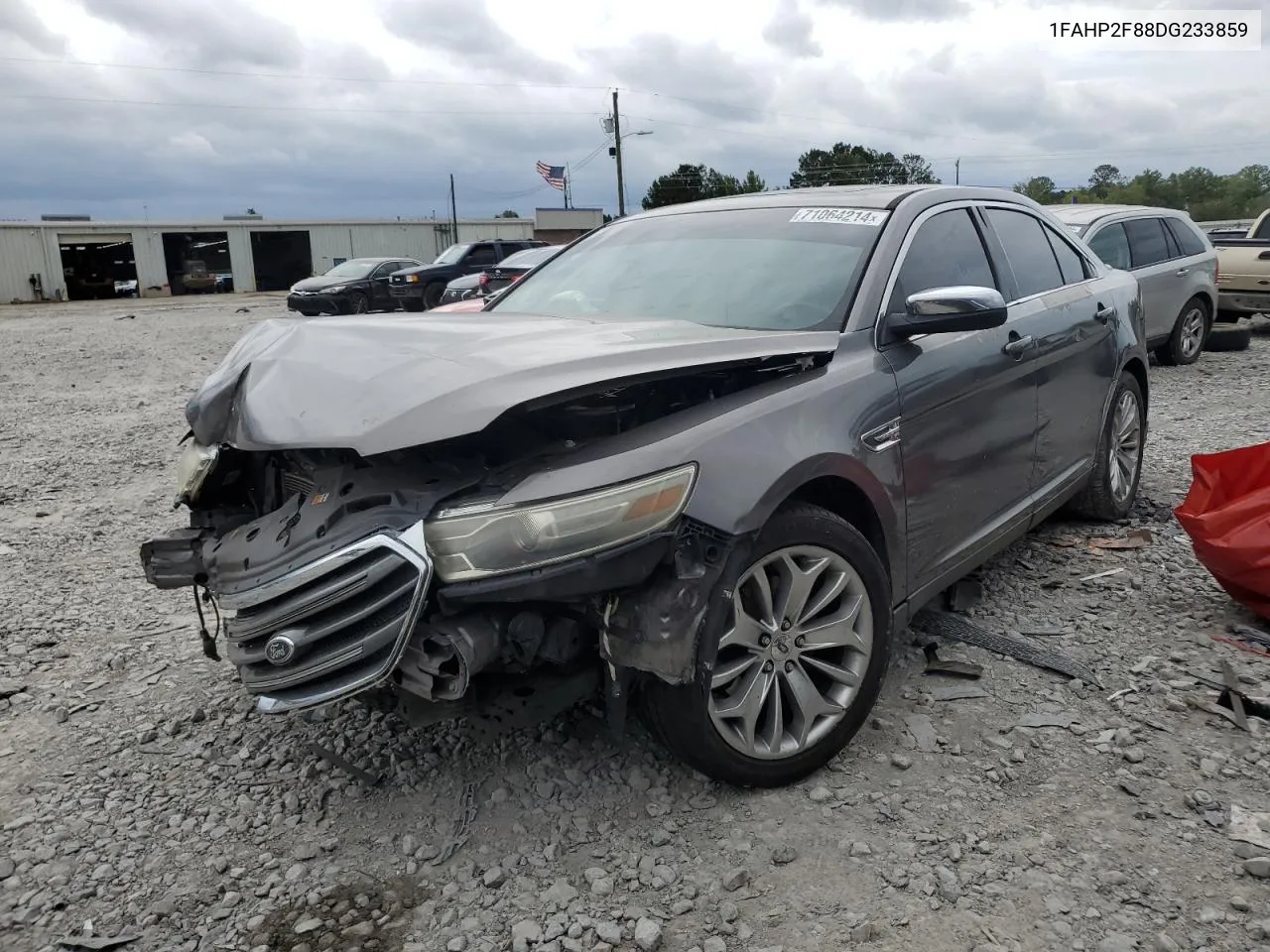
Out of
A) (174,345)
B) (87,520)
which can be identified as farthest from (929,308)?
(174,345)

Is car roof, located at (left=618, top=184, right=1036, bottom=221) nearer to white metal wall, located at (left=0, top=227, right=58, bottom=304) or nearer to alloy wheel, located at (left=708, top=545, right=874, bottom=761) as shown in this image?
alloy wheel, located at (left=708, top=545, right=874, bottom=761)

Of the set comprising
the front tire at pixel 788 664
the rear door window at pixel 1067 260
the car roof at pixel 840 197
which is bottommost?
the front tire at pixel 788 664

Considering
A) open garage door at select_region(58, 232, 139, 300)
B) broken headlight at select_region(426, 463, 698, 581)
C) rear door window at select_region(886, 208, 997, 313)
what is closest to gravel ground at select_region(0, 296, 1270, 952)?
broken headlight at select_region(426, 463, 698, 581)

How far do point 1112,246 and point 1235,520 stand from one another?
252 inches

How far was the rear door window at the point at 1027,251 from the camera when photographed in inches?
162

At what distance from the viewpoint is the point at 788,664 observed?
2.69 m

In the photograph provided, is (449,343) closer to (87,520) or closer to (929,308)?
(929,308)

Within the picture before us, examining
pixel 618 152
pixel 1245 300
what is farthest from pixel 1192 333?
pixel 618 152

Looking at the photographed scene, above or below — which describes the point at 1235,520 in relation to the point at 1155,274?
below

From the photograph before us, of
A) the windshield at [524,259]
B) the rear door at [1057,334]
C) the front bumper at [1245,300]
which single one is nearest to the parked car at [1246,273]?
the front bumper at [1245,300]

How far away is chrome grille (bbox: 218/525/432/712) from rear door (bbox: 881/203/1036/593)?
1.66 metres

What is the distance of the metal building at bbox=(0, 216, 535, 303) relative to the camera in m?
39.4

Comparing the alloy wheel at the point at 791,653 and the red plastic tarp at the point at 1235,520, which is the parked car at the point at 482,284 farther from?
the alloy wheel at the point at 791,653

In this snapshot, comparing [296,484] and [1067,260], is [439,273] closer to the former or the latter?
[1067,260]
